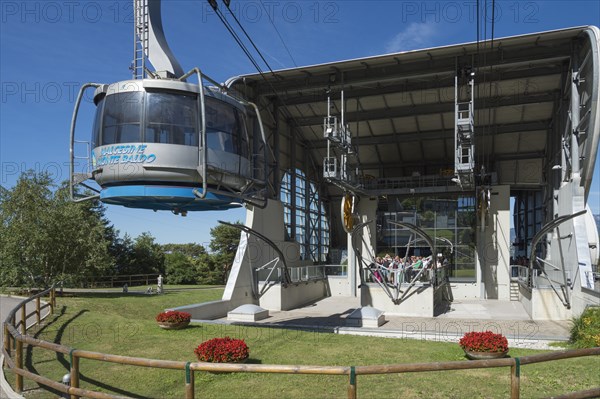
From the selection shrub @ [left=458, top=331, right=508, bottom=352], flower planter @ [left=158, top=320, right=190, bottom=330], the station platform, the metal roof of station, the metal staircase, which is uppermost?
the metal roof of station

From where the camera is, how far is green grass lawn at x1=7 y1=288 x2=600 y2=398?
9836 millimetres

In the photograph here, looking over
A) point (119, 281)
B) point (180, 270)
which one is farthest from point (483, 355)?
point (180, 270)

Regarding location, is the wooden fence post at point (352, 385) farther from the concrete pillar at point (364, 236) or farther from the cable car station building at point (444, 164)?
the concrete pillar at point (364, 236)

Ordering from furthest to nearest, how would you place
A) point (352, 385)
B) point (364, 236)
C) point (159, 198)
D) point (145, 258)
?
point (145, 258) < point (364, 236) < point (159, 198) < point (352, 385)

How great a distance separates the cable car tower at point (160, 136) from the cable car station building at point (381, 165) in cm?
4

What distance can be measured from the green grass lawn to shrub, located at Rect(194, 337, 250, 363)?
0.44 meters

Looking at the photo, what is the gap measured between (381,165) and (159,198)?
35.2 metres

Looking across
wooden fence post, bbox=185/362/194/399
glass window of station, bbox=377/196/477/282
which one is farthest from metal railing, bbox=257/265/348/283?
wooden fence post, bbox=185/362/194/399

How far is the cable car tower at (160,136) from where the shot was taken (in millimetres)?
11836

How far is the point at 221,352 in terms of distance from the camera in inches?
464

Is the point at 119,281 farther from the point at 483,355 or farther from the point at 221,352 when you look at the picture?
the point at 483,355

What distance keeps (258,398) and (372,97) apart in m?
29.4

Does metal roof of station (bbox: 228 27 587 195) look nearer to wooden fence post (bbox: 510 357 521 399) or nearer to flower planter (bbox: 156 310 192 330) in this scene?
flower planter (bbox: 156 310 192 330)

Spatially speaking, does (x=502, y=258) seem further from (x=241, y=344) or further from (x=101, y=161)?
(x=101, y=161)
